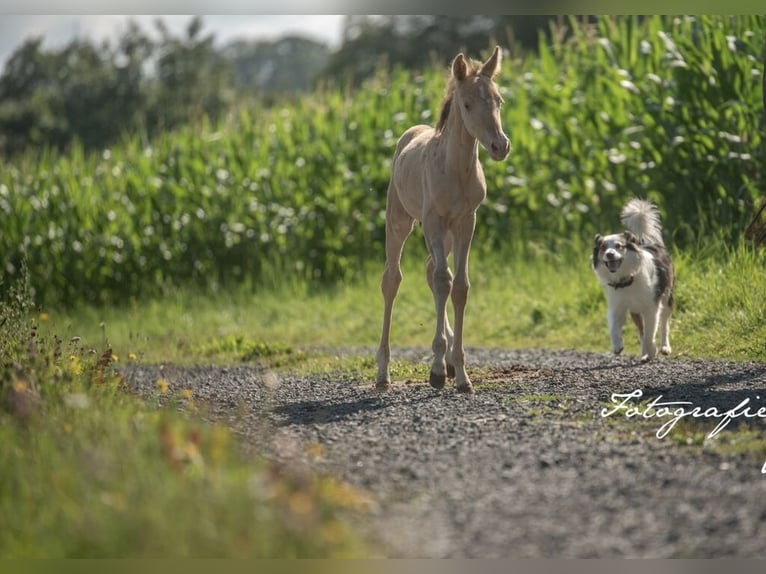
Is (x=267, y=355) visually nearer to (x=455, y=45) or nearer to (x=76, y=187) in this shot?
(x=76, y=187)

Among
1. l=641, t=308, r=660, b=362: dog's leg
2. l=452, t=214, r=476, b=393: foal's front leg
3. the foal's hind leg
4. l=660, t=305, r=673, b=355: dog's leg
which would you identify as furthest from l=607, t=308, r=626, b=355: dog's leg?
l=452, t=214, r=476, b=393: foal's front leg

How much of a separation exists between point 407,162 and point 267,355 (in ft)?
11.7

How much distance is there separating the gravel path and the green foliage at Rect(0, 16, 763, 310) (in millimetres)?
5356

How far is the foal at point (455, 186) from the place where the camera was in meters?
8.64

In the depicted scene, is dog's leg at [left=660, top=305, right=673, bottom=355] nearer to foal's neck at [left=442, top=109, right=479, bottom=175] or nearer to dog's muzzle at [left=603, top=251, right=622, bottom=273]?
dog's muzzle at [left=603, top=251, right=622, bottom=273]

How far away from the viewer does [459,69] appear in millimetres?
8703

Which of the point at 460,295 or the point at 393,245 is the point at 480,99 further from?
the point at 393,245

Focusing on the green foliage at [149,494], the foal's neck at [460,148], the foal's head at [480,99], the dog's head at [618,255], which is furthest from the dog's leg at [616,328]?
the green foliage at [149,494]

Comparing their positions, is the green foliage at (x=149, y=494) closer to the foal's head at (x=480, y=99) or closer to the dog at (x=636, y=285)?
the foal's head at (x=480, y=99)

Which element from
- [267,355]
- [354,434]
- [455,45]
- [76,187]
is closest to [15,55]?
[455,45]

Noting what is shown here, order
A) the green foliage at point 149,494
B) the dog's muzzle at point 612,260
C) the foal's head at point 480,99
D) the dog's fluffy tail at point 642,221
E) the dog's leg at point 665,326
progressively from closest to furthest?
the green foliage at point 149,494 → the foal's head at point 480,99 → the dog's muzzle at point 612,260 → the dog's leg at point 665,326 → the dog's fluffy tail at point 642,221

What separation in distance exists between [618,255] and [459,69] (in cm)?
282

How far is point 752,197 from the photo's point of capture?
45.7 feet

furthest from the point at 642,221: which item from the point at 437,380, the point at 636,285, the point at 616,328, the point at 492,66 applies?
the point at 437,380
